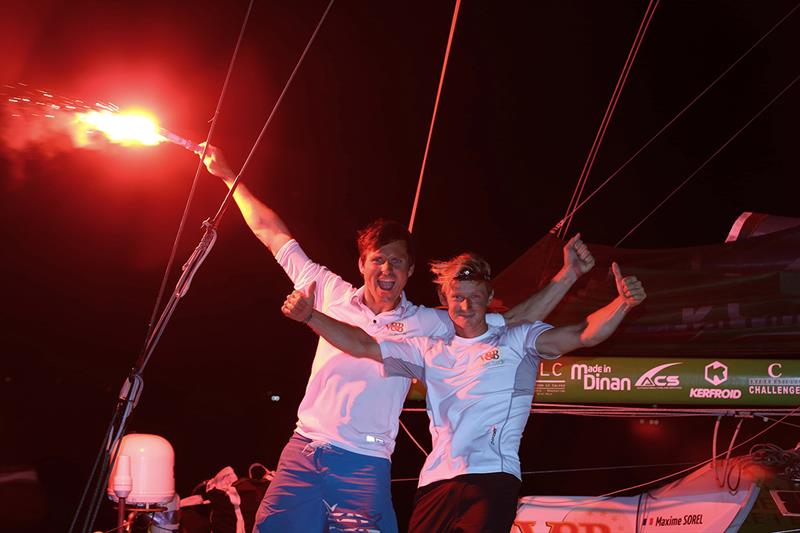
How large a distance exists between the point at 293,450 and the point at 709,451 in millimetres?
10291

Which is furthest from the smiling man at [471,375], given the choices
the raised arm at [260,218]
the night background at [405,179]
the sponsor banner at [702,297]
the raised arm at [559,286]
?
the night background at [405,179]

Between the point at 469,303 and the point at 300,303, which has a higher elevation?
the point at 469,303

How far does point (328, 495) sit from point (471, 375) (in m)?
0.82

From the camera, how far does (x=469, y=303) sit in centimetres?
425

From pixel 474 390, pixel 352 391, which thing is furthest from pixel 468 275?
pixel 352 391

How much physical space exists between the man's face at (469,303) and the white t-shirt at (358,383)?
16 centimetres

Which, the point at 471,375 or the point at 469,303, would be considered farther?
the point at 469,303

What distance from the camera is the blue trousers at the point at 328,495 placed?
4.08 m

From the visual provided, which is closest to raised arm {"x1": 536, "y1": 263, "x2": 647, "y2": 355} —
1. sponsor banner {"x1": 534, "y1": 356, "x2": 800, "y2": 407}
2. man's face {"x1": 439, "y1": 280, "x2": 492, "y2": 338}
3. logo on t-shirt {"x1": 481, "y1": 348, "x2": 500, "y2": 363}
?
logo on t-shirt {"x1": 481, "y1": 348, "x2": 500, "y2": 363}

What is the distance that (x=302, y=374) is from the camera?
52.9 feet

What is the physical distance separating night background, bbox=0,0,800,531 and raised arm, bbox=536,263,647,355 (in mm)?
8809

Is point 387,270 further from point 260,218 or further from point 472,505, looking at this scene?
point 472,505

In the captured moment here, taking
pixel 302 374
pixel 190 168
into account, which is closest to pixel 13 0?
pixel 190 168

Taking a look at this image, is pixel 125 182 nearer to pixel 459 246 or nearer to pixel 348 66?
pixel 348 66
